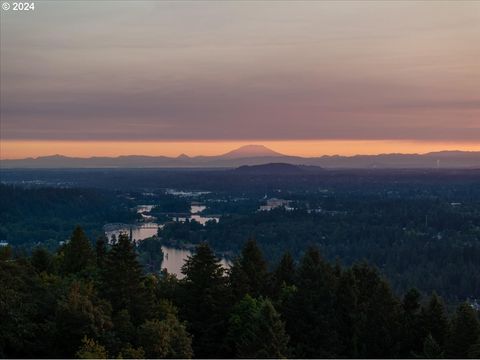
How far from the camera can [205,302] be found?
22.3 metres

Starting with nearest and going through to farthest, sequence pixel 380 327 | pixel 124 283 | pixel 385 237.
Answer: pixel 124 283 → pixel 380 327 → pixel 385 237

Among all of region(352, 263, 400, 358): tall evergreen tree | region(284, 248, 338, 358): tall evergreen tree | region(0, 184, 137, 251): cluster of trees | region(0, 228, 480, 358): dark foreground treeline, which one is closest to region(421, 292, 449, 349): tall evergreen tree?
region(0, 228, 480, 358): dark foreground treeline

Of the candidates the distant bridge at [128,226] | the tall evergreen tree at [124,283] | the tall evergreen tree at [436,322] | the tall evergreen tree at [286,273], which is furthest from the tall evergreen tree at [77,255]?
the distant bridge at [128,226]

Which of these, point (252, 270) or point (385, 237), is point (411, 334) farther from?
point (385, 237)

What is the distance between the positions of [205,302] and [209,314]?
18.2 inches

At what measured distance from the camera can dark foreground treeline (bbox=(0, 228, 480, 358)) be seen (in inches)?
648

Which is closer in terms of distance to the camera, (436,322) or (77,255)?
(436,322)

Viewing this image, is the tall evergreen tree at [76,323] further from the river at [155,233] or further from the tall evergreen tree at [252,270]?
the river at [155,233]

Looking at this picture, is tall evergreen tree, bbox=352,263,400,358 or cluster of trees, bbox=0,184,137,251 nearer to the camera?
tall evergreen tree, bbox=352,263,400,358

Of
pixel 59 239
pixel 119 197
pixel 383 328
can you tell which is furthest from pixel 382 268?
pixel 119 197

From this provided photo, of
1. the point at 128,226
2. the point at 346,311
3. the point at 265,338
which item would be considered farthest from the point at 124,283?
the point at 128,226

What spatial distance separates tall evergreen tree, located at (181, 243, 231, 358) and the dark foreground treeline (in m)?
0.04

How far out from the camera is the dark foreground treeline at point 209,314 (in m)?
16.5

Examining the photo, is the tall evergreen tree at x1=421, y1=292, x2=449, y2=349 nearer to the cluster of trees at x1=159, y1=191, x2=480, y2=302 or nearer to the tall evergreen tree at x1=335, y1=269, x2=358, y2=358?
the tall evergreen tree at x1=335, y1=269, x2=358, y2=358
